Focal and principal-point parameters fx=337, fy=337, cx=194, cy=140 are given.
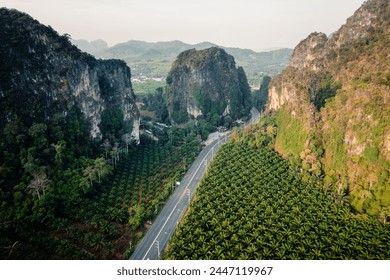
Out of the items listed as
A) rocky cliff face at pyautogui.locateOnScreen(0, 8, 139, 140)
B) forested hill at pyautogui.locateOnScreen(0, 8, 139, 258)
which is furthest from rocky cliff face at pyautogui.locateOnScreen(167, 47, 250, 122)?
rocky cliff face at pyautogui.locateOnScreen(0, 8, 139, 140)

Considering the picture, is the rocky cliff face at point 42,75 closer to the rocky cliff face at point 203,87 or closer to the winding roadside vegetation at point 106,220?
the winding roadside vegetation at point 106,220

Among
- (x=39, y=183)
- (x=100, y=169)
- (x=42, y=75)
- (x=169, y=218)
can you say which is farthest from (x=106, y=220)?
(x=42, y=75)

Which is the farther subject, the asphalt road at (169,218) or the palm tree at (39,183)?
the palm tree at (39,183)

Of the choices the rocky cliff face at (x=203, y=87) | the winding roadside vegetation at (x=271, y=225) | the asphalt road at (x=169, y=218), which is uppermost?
the rocky cliff face at (x=203, y=87)

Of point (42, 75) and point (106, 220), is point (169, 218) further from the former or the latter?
point (42, 75)

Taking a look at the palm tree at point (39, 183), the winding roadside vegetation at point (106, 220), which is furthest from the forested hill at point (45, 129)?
the winding roadside vegetation at point (106, 220)

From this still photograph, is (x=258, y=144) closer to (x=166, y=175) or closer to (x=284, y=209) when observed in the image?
(x=166, y=175)

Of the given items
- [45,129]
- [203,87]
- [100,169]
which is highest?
[203,87]
